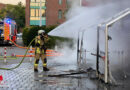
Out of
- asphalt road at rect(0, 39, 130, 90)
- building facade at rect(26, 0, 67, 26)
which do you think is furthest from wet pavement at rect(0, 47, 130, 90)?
building facade at rect(26, 0, 67, 26)

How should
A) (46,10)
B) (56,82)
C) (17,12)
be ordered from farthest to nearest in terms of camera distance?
(17,12)
(46,10)
(56,82)

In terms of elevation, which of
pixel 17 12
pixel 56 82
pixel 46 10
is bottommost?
pixel 56 82

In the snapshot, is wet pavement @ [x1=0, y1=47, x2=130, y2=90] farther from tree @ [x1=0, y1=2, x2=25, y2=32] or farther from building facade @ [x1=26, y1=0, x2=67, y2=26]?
tree @ [x1=0, y1=2, x2=25, y2=32]

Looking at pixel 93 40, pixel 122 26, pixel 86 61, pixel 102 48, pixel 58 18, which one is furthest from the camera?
pixel 58 18

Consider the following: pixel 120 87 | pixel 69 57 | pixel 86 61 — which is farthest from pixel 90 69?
pixel 69 57

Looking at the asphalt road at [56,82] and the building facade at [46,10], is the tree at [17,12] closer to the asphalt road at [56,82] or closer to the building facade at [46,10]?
the building facade at [46,10]

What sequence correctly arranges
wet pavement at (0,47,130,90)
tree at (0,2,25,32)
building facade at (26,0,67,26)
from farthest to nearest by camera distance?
tree at (0,2,25,32) < building facade at (26,0,67,26) < wet pavement at (0,47,130,90)

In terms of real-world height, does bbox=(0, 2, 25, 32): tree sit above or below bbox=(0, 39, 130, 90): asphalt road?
above

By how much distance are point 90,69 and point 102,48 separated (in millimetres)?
1131

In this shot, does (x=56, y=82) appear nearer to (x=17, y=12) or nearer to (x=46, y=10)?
(x=46, y=10)

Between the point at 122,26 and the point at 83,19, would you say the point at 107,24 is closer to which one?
the point at 122,26

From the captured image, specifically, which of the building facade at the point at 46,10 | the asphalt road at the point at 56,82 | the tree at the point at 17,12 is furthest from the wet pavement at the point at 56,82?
the tree at the point at 17,12

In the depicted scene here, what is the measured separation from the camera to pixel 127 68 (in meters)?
8.06

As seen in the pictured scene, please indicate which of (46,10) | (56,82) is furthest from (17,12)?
(56,82)
